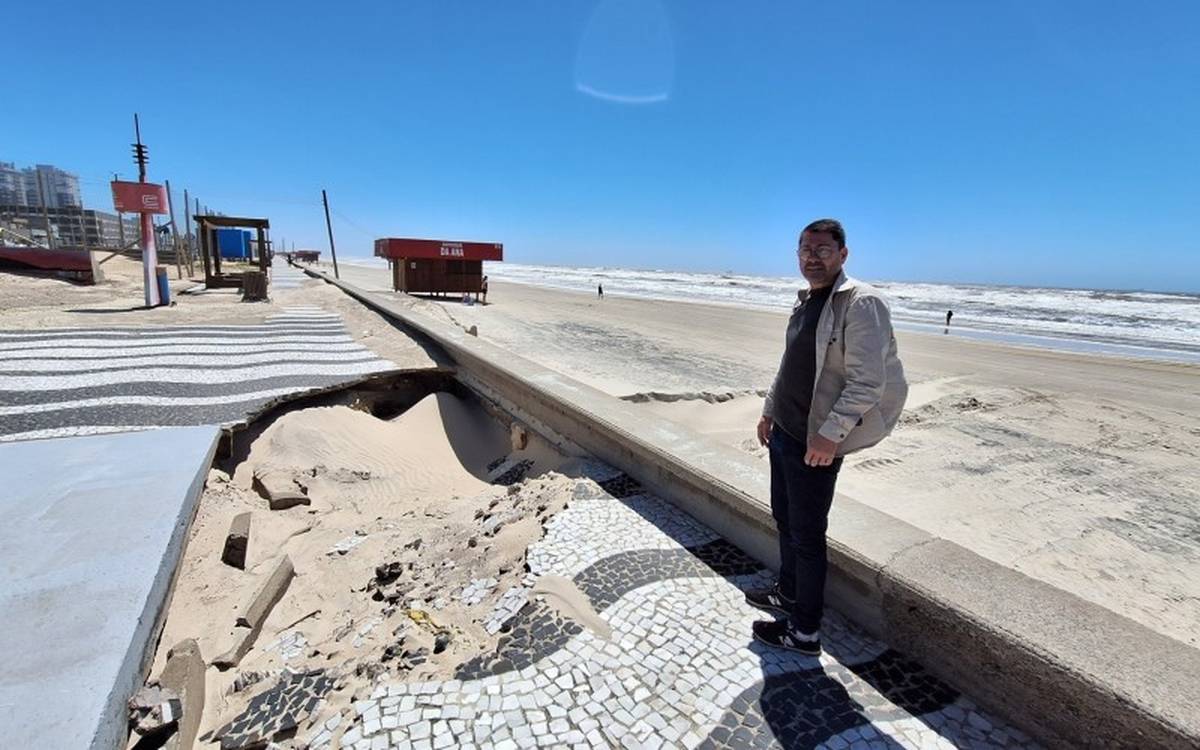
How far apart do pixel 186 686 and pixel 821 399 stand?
2593 mm

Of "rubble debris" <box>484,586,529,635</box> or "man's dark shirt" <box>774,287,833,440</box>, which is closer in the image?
"man's dark shirt" <box>774,287,833,440</box>

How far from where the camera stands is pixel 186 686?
6.29ft

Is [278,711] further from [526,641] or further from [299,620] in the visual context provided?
[526,641]

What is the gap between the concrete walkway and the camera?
14.8ft

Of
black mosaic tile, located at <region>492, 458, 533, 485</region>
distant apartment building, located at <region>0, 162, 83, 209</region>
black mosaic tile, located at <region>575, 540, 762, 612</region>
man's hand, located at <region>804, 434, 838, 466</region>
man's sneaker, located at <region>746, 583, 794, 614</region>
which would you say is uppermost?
distant apartment building, located at <region>0, 162, 83, 209</region>

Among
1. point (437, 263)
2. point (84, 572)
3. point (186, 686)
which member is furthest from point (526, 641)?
point (437, 263)

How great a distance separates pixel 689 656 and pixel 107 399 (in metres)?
5.73

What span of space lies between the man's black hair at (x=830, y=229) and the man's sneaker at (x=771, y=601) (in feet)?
5.09

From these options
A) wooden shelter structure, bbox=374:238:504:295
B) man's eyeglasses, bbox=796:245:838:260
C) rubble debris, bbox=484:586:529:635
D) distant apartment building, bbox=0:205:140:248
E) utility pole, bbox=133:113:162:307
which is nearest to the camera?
man's eyeglasses, bbox=796:245:838:260

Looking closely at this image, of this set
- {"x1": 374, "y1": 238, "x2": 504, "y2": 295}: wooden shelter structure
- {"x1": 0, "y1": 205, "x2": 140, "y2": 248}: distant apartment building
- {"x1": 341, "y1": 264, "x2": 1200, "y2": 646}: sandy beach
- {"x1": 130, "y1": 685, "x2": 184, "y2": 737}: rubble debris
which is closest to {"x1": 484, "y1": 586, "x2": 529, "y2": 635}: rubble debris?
{"x1": 130, "y1": 685, "x2": 184, "y2": 737}: rubble debris

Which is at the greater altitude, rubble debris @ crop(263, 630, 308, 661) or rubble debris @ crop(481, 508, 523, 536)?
rubble debris @ crop(481, 508, 523, 536)

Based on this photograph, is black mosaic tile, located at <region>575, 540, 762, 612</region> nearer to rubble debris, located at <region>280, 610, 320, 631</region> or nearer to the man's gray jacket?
the man's gray jacket

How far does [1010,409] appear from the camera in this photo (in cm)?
795

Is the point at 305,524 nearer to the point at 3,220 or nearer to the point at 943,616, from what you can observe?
the point at 943,616
